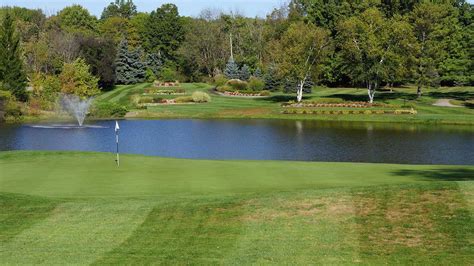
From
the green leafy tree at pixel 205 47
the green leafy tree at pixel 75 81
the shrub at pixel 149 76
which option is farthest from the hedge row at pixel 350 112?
the green leafy tree at pixel 205 47

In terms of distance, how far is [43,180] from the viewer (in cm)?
2162

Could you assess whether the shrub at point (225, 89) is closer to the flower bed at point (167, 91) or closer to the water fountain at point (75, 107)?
the flower bed at point (167, 91)

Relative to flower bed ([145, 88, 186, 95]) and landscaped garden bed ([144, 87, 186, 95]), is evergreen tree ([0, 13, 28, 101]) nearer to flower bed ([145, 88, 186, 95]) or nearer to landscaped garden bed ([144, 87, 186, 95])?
landscaped garden bed ([144, 87, 186, 95])

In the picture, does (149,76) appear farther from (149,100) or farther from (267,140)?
(267,140)

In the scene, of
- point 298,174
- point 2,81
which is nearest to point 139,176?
point 298,174

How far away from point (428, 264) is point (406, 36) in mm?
64343

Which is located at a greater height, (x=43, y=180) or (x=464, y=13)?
(x=464, y=13)

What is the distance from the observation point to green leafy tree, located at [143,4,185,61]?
134 meters

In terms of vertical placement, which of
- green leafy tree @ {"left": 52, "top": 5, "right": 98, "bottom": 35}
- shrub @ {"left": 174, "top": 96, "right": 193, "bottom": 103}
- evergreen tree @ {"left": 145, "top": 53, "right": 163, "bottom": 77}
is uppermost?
green leafy tree @ {"left": 52, "top": 5, "right": 98, "bottom": 35}

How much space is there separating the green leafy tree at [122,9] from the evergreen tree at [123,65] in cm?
6794

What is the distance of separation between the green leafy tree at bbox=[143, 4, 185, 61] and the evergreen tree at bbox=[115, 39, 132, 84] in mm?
19418

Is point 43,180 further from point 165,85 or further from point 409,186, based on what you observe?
point 165,85

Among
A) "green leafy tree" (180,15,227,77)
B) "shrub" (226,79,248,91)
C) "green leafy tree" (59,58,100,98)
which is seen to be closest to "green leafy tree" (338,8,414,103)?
"shrub" (226,79,248,91)

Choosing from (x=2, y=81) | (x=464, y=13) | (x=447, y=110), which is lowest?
(x=447, y=110)
